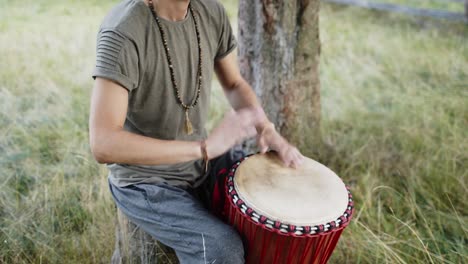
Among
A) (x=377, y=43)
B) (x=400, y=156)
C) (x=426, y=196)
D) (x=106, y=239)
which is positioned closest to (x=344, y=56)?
(x=377, y=43)

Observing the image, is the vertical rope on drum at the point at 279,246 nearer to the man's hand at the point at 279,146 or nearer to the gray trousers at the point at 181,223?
the gray trousers at the point at 181,223

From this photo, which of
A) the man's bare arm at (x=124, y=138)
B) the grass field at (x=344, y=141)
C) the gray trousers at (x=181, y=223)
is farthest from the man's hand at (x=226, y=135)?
the grass field at (x=344, y=141)

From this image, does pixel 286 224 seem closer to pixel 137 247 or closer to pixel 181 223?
pixel 181 223

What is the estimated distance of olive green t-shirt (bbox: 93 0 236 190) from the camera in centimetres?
127

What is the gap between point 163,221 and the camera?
1.38 metres

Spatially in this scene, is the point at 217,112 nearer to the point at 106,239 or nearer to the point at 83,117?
the point at 83,117

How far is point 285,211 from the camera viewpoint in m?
1.28

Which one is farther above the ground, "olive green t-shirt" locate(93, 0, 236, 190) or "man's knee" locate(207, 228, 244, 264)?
"olive green t-shirt" locate(93, 0, 236, 190)

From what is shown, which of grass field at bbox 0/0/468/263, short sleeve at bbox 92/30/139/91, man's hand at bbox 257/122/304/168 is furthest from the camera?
grass field at bbox 0/0/468/263

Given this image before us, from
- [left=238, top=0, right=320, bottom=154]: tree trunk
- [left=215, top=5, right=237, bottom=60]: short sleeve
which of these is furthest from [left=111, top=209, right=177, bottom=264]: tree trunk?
[left=238, top=0, right=320, bottom=154]: tree trunk

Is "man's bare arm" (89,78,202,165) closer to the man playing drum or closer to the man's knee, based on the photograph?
the man playing drum

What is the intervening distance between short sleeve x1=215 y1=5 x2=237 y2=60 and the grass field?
3.34 ft

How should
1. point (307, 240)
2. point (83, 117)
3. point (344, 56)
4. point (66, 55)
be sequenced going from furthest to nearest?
point (344, 56) < point (66, 55) < point (83, 117) < point (307, 240)

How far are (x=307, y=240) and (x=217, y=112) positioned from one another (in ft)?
6.30
